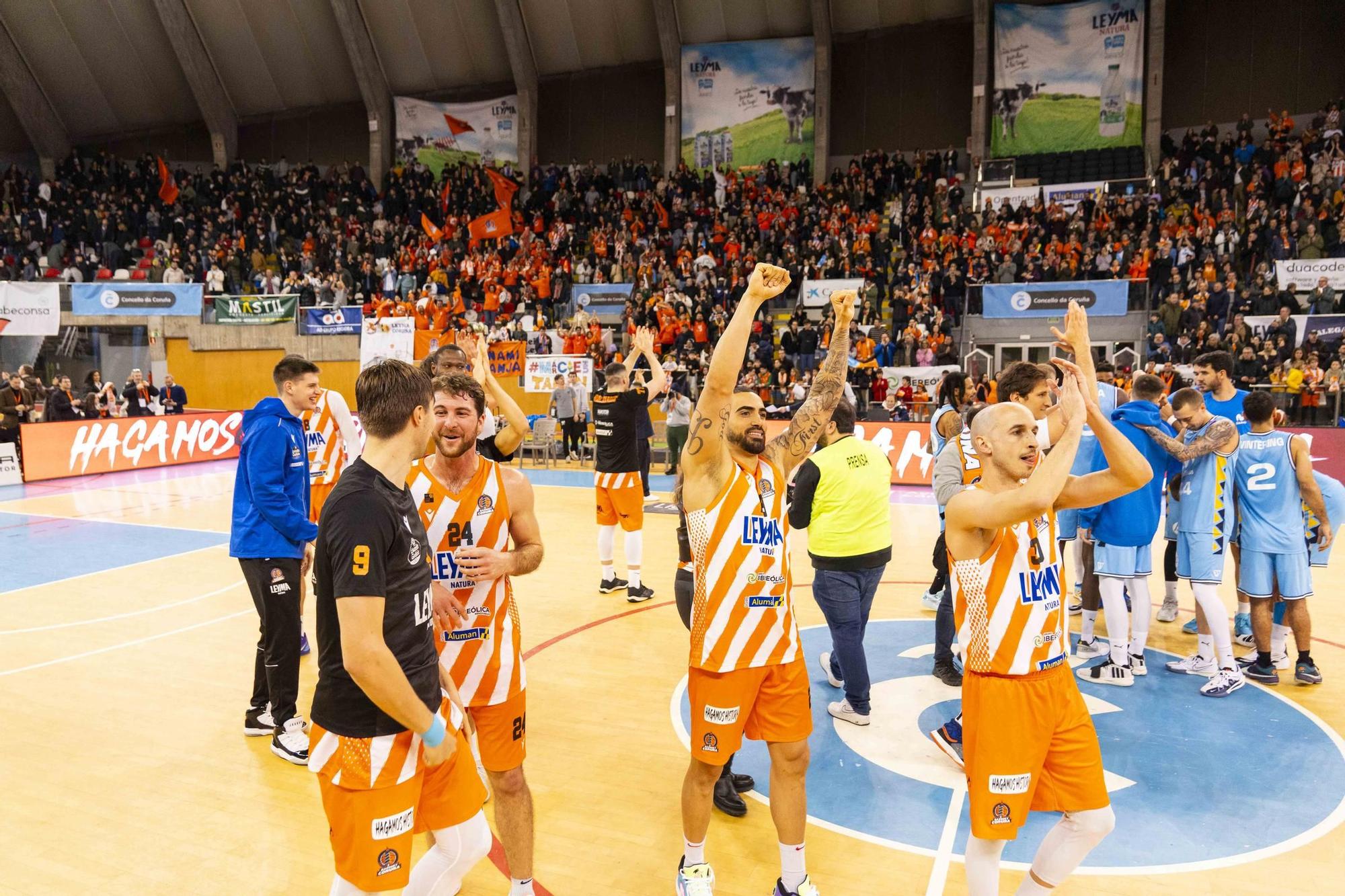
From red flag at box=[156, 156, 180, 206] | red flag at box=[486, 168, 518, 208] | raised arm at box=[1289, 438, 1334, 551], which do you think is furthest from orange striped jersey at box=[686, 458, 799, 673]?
red flag at box=[156, 156, 180, 206]

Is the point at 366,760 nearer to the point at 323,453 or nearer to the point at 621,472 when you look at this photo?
the point at 323,453

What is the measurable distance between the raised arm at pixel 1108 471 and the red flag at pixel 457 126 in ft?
113

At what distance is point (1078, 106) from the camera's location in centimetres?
2738

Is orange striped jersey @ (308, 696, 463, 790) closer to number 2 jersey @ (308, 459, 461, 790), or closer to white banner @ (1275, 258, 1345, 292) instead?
number 2 jersey @ (308, 459, 461, 790)

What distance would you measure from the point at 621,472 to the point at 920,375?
11.6 meters

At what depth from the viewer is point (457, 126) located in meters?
34.5

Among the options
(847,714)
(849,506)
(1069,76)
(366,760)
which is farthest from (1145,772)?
(1069,76)

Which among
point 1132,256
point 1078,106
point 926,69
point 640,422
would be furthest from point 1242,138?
point 640,422

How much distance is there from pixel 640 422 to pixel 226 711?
793cm

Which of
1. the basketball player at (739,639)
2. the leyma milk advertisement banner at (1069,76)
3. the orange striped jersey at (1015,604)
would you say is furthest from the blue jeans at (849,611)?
the leyma milk advertisement banner at (1069,76)

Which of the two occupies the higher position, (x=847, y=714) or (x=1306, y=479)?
(x=1306, y=479)

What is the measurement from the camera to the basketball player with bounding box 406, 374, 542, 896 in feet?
12.9

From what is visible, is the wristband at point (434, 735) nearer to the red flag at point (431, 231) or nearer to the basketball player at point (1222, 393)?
the basketball player at point (1222, 393)

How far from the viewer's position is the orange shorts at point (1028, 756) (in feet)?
11.6
